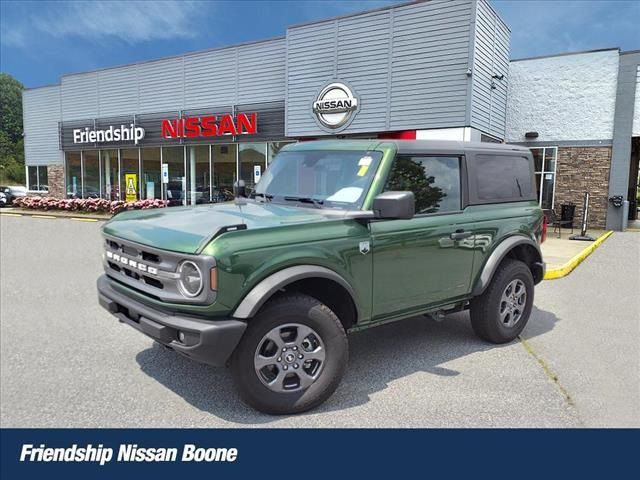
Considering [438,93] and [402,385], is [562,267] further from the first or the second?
[438,93]

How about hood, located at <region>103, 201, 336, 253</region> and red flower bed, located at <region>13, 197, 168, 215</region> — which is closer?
hood, located at <region>103, 201, 336, 253</region>

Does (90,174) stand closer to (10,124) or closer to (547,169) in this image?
(547,169)

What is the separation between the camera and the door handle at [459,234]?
14.3 feet

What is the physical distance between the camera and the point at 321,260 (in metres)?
3.49

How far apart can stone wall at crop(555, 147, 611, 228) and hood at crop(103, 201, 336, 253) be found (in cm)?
1591

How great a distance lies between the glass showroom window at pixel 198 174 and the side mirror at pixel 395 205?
62.1 feet

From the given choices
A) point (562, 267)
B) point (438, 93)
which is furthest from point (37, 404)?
point (438, 93)

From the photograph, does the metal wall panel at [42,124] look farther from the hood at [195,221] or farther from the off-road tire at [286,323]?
the off-road tire at [286,323]

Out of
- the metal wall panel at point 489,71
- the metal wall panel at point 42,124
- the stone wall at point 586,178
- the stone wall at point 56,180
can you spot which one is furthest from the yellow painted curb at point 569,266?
the metal wall panel at point 42,124

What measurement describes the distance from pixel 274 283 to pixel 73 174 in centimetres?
2704

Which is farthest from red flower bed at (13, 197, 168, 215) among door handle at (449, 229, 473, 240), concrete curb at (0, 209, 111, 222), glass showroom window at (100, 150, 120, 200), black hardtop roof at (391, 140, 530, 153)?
door handle at (449, 229, 473, 240)

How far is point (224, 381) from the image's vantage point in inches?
155

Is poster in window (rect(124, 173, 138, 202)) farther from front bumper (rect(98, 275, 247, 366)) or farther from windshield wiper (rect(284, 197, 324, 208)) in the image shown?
front bumper (rect(98, 275, 247, 366))

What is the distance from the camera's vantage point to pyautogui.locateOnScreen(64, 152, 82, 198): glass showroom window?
26.4m
